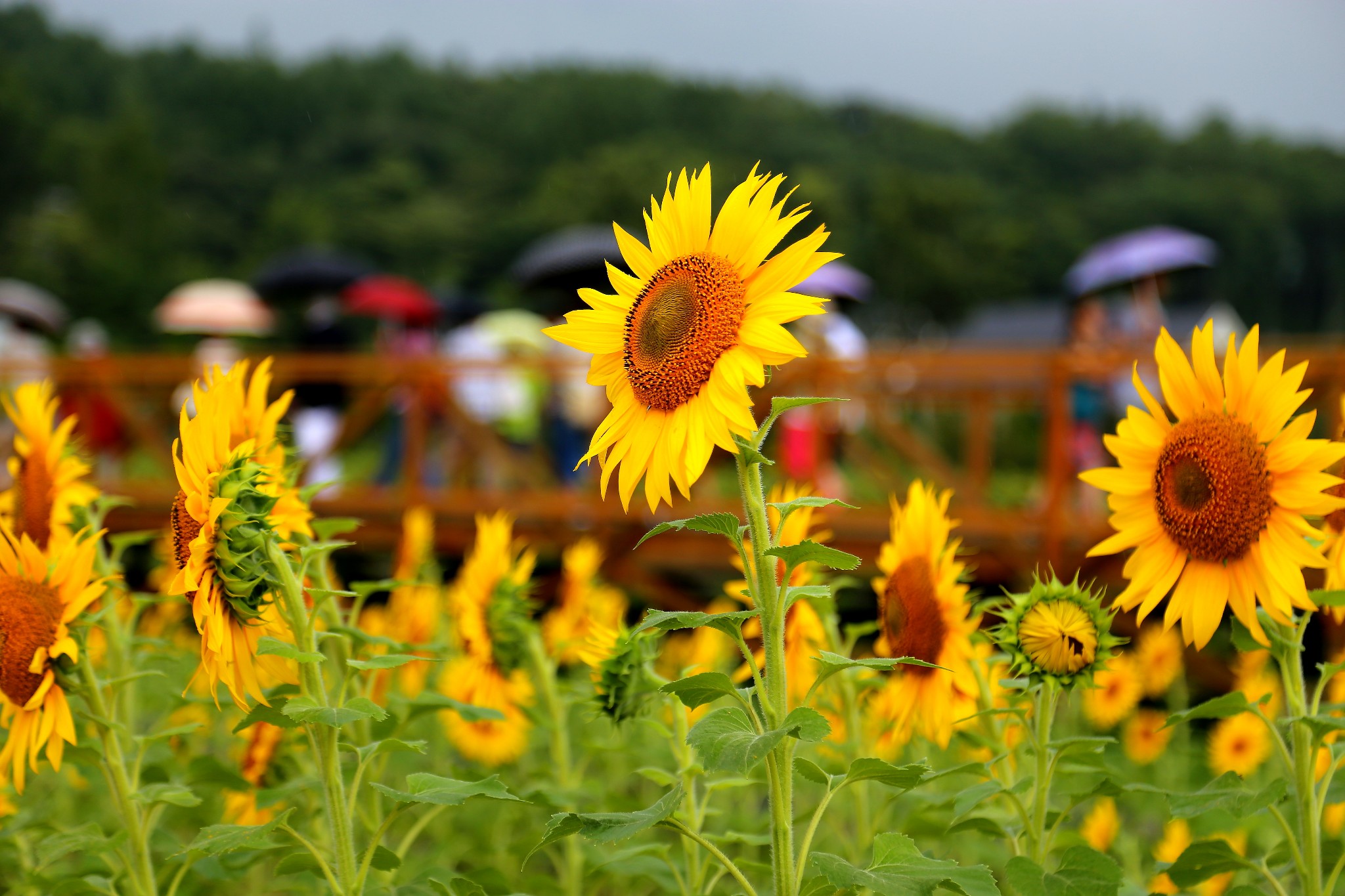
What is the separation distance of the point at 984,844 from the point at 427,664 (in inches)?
50.8

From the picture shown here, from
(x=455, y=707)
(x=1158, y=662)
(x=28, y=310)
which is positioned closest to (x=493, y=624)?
(x=455, y=707)

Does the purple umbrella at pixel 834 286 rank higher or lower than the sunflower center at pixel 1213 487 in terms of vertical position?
higher

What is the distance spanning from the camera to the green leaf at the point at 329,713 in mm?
1416

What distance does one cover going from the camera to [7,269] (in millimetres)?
38094

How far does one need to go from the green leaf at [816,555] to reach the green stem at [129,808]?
101cm

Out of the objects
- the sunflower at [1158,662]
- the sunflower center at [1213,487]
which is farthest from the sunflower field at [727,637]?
the sunflower at [1158,662]

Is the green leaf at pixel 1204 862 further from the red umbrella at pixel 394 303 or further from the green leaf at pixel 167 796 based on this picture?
the red umbrella at pixel 394 303

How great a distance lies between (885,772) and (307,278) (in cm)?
1167

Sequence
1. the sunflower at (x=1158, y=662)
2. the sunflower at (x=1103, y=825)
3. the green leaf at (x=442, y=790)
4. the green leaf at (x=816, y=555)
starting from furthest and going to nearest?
the sunflower at (x=1158, y=662) → the sunflower at (x=1103, y=825) → the green leaf at (x=442, y=790) → the green leaf at (x=816, y=555)

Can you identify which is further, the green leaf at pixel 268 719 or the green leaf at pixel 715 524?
the green leaf at pixel 268 719

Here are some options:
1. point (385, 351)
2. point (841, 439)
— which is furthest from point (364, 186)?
point (841, 439)

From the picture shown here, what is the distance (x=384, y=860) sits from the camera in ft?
5.31

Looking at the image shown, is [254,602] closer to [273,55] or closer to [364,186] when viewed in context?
[364,186]

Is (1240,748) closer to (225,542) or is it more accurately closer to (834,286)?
(225,542)
